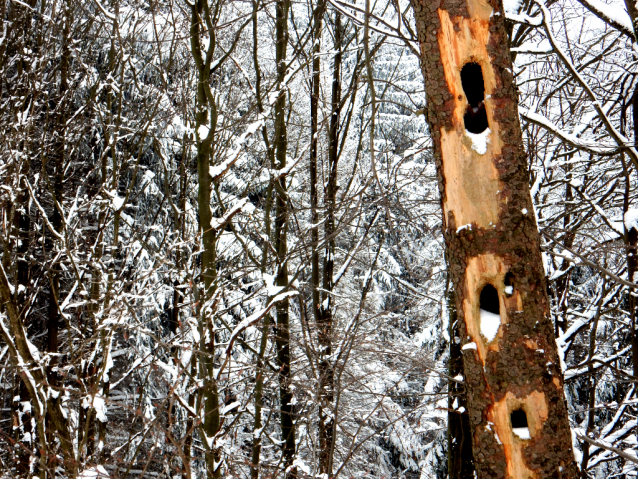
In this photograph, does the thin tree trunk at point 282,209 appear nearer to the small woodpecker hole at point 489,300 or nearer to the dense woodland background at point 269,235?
the dense woodland background at point 269,235

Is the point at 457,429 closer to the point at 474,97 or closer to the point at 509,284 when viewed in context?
the point at 509,284

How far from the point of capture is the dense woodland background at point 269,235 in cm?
389

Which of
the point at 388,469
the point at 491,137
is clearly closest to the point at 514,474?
the point at 491,137

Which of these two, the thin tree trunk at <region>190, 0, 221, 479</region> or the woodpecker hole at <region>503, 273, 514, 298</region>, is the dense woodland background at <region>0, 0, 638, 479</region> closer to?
the thin tree trunk at <region>190, 0, 221, 479</region>

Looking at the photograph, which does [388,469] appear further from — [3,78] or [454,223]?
[454,223]

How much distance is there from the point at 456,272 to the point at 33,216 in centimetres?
806

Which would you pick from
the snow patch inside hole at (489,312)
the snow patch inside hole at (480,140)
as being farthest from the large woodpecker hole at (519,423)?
the snow patch inside hole at (480,140)

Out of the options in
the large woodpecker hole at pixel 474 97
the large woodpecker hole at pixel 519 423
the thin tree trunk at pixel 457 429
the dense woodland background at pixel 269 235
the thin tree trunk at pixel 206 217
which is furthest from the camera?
the thin tree trunk at pixel 457 429

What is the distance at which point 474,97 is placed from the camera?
5.64ft

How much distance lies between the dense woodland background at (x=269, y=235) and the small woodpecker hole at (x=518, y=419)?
1.85ft

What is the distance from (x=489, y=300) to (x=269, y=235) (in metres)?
4.40

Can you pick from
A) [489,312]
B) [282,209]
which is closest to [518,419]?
[489,312]

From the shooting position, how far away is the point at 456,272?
1.71 meters

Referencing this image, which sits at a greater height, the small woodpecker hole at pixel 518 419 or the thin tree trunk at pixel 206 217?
the thin tree trunk at pixel 206 217
